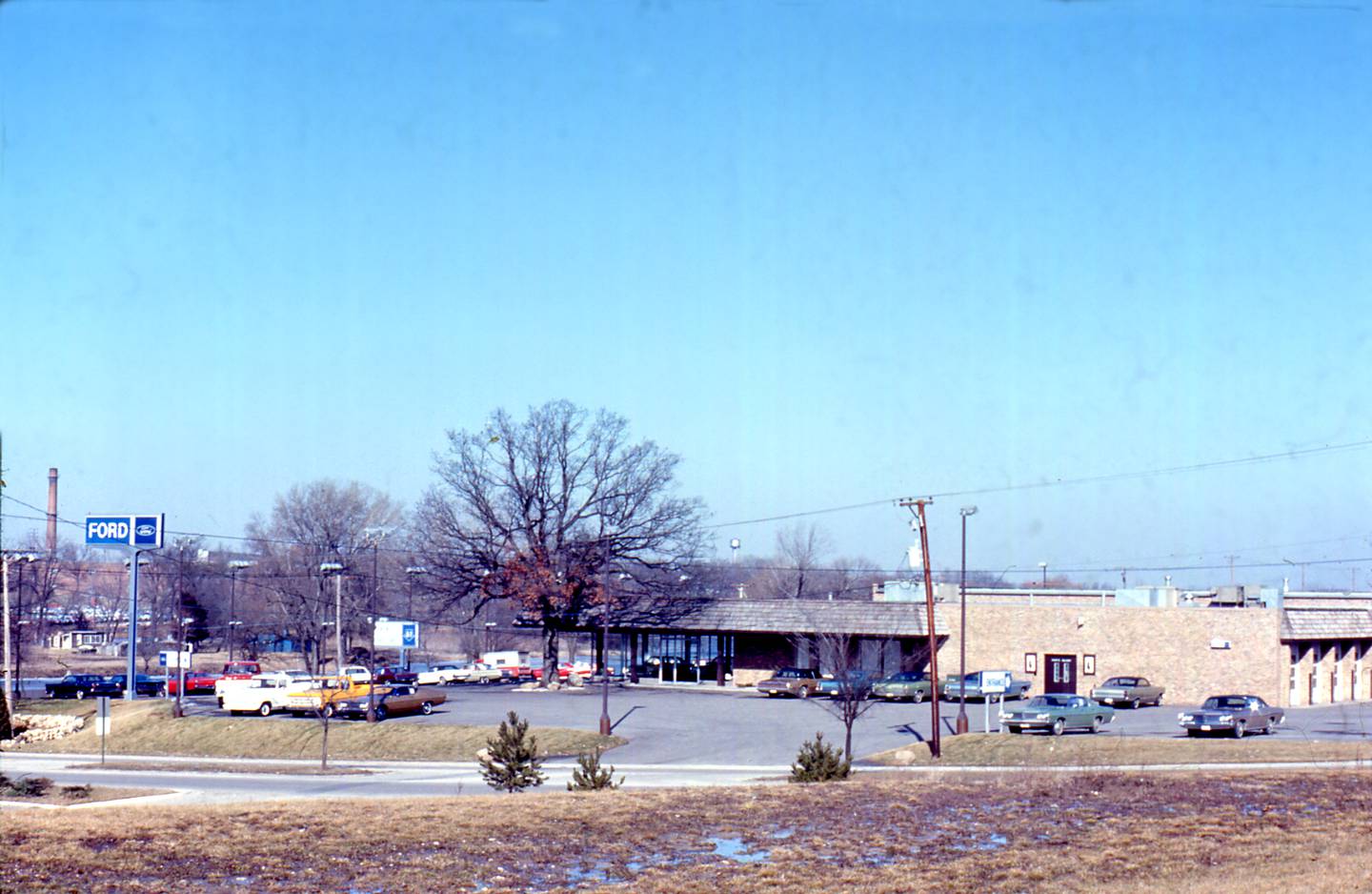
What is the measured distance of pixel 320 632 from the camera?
273 ft

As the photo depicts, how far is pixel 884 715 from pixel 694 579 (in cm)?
2482

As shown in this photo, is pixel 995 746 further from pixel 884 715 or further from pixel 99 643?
pixel 99 643

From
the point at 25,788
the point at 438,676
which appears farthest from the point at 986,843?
the point at 438,676

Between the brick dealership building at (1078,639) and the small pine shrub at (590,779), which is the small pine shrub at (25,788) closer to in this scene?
the small pine shrub at (590,779)

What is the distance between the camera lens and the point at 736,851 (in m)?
16.4

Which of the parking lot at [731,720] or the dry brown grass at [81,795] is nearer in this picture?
the dry brown grass at [81,795]

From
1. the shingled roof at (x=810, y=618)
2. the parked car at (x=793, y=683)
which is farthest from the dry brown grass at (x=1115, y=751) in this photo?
the shingled roof at (x=810, y=618)

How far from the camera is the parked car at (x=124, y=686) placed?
203 ft

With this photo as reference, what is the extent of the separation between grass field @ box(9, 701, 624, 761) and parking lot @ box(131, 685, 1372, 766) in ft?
5.95

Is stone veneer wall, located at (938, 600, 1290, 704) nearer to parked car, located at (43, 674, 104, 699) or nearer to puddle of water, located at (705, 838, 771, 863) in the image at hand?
parked car, located at (43, 674, 104, 699)

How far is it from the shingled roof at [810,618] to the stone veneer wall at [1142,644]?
1949 millimetres

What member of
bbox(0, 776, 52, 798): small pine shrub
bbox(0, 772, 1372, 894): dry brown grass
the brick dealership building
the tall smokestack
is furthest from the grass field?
the tall smokestack

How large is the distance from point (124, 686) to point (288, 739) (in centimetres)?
2305

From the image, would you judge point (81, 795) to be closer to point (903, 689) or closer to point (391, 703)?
point (391, 703)
